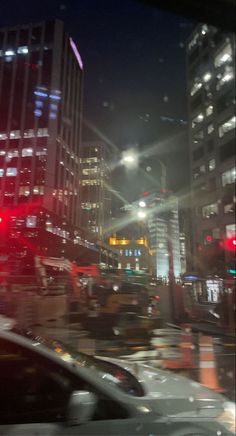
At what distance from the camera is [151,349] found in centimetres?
578

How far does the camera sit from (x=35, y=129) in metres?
Result: 3.97

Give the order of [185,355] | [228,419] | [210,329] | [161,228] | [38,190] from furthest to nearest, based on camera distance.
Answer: [210,329] → [161,228] → [185,355] → [38,190] → [228,419]

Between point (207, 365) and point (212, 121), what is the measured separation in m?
7.25

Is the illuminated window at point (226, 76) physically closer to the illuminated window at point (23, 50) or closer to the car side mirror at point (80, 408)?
the illuminated window at point (23, 50)

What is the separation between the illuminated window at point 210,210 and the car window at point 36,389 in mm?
4615

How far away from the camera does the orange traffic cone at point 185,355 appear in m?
5.55

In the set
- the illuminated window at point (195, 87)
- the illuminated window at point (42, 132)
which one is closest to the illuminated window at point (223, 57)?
the illuminated window at point (195, 87)

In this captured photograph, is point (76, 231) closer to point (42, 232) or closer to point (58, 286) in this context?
point (42, 232)

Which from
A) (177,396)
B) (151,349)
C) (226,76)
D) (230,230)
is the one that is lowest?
(151,349)

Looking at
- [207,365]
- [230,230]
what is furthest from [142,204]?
[207,365]

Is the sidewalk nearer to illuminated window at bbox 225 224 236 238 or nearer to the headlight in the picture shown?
illuminated window at bbox 225 224 236 238

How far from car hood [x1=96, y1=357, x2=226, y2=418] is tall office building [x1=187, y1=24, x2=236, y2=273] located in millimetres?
3774

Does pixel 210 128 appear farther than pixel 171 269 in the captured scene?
Yes

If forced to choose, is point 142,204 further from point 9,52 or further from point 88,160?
point 9,52
